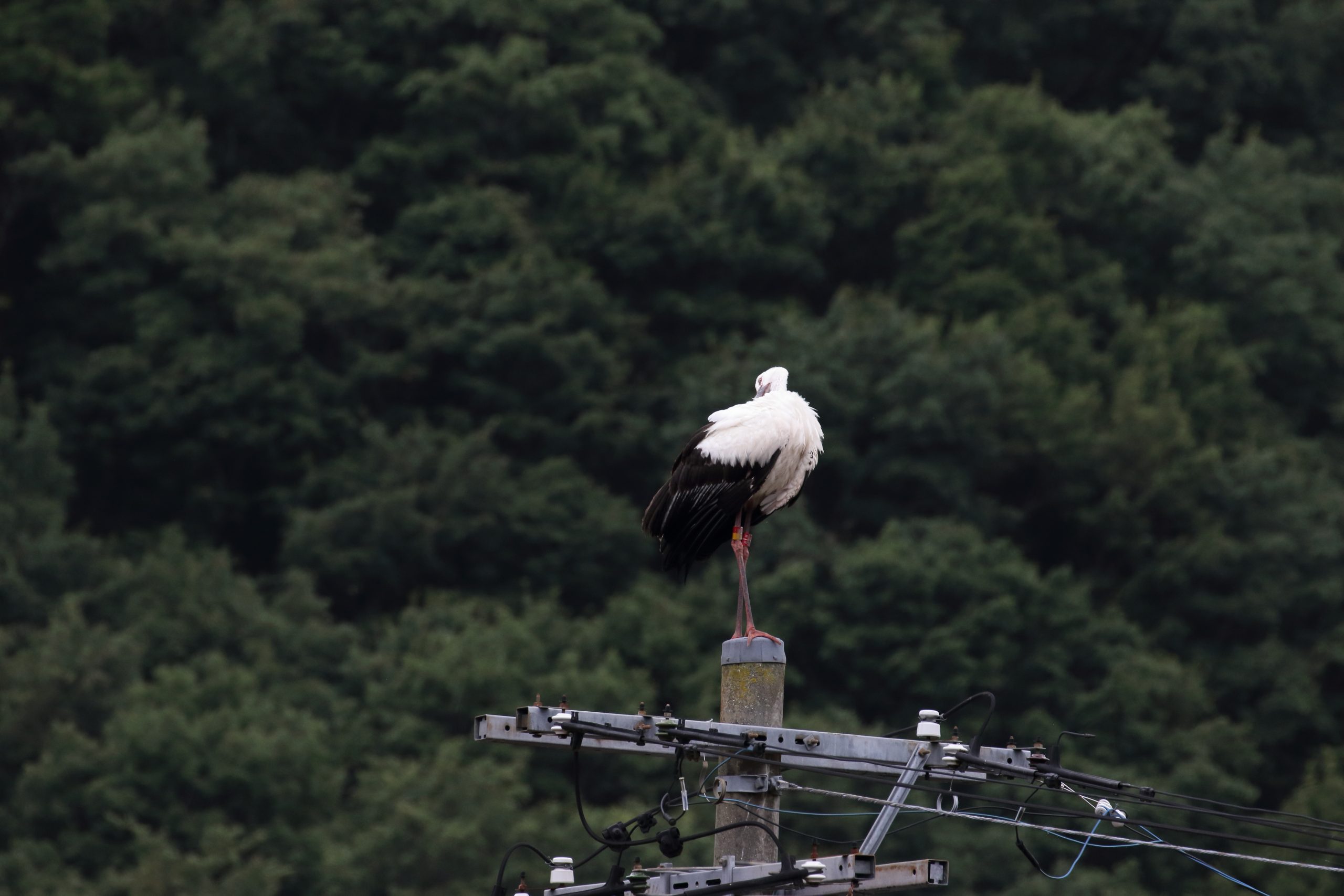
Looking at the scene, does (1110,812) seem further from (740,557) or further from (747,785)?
(740,557)

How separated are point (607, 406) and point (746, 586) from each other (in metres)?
33.3

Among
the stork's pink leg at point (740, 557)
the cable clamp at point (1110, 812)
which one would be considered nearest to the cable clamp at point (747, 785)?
the stork's pink leg at point (740, 557)

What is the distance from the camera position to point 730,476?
12.0 meters

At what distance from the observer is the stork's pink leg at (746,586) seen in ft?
31.7

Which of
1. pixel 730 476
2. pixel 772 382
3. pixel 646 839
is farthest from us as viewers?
pixel 772 382

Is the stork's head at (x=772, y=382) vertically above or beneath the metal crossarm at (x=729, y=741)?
above

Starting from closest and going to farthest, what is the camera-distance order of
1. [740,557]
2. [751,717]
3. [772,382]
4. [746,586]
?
[751,717], [746,586], [740,557], [772,382]

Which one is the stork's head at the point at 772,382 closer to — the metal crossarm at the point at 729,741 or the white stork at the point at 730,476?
the white stork at the point at 730,476

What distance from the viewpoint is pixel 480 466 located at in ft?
137

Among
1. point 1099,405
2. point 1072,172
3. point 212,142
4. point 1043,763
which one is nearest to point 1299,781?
point 1099,405

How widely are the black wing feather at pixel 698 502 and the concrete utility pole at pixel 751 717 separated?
255cm

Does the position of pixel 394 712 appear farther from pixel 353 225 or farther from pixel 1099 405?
pixel 1099 405

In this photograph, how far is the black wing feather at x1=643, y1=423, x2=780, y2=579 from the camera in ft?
39.5

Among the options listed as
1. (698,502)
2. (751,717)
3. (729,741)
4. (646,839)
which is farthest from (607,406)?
(646,839)
